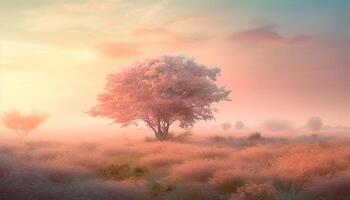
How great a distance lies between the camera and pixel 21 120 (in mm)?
53594

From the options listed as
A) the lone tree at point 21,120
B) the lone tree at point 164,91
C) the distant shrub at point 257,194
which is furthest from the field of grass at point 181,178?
the lone tree at point 21,120

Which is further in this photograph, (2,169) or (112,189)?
(2,169)

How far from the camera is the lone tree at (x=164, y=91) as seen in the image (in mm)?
40062

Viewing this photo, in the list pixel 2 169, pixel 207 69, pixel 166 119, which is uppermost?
pixel 207 69

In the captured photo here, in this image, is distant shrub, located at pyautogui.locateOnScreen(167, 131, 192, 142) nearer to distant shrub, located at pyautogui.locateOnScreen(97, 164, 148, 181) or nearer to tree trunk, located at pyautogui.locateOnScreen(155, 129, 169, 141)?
tree trunk, located at pyautogui.locateOnScreen(155, 129, 169, 141)

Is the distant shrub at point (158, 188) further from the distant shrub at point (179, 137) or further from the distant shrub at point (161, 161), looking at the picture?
the distant shrub at point (179, 137)

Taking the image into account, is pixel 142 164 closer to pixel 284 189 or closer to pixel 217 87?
pixel 284 189

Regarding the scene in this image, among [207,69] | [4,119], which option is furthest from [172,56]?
[4,119]

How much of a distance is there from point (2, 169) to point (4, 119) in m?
39.1

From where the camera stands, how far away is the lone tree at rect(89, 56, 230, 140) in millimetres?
40062

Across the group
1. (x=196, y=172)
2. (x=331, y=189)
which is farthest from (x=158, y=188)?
(x=331, y=189)

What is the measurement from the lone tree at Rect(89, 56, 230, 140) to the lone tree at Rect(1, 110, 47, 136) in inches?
507

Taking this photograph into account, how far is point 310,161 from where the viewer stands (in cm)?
2073

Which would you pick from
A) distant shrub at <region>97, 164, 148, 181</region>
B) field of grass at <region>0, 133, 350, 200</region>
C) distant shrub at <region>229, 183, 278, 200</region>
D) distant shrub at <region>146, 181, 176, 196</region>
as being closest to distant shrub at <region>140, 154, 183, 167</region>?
field of grass at <region>0, 133, 350, 200</region>
